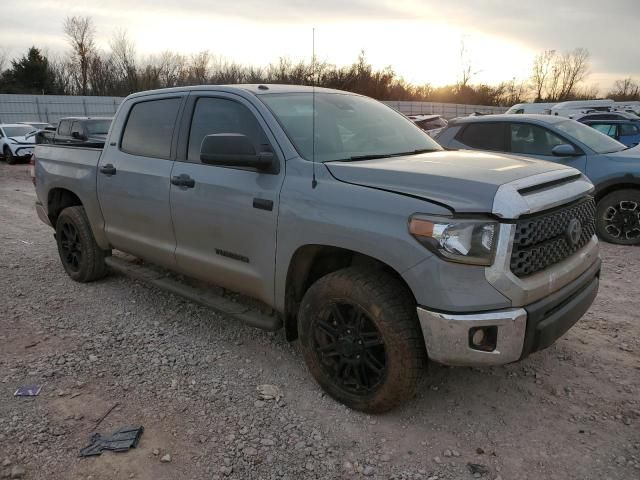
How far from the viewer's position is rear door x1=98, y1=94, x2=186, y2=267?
4.04 meters

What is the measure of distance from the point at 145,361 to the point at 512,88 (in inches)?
2195

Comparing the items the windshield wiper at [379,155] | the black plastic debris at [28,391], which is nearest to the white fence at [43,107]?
the black plastic debris at [28,391]

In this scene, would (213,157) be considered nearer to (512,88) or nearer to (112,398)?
(112,398)

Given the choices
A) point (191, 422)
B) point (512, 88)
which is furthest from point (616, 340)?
point (512, 88)

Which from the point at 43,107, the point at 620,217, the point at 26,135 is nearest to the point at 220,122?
the point at 620,217

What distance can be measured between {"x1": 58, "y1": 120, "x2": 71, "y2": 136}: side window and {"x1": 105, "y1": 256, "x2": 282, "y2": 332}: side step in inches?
475

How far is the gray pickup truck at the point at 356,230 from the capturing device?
248 cm

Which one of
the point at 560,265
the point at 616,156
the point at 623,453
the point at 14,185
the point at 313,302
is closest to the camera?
the point at 623,453

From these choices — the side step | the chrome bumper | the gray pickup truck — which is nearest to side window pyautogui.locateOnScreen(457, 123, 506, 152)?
the gray pickup truck

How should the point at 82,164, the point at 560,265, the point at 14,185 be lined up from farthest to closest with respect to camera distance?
the point at 14,185 → the point at 82,164 → the point at 560,265

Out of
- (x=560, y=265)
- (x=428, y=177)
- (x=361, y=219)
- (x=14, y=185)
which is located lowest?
(x=14, y=185)

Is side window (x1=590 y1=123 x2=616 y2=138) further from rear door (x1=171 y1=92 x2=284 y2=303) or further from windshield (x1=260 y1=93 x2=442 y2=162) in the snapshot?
rear door (x1=171 y1=92 x2=284 y2=303)

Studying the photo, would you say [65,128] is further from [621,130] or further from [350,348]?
[621,130]

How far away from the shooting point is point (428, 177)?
106 inches
